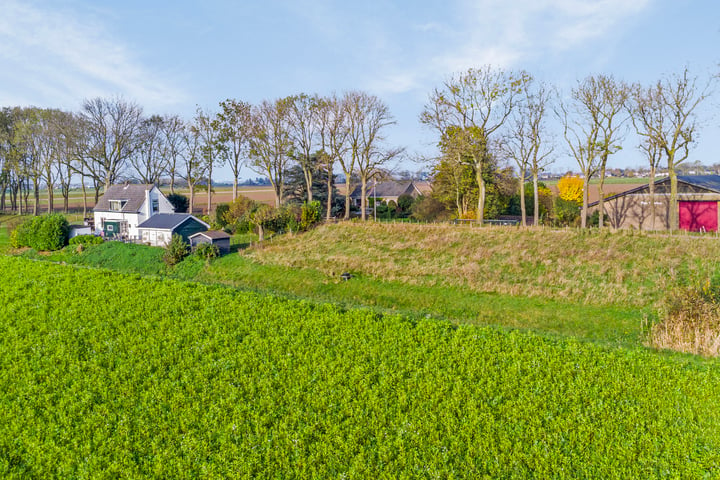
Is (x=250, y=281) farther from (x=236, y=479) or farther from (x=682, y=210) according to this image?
(x=682, y=210)

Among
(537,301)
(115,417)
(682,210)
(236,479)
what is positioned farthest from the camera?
(682,210)

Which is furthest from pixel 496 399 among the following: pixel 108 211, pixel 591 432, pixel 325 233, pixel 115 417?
pixel 108 211

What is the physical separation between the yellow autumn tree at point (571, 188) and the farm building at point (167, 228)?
4814cm

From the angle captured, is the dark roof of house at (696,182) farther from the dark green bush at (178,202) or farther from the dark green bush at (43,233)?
the dark green bush at (43,233)

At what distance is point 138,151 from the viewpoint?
2398 inches

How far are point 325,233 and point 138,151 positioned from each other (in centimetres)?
3817

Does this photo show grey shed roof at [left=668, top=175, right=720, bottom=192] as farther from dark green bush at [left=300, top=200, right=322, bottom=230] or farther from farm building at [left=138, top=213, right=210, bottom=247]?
farm building at [left=138, top=213, right=210, bottom=247]

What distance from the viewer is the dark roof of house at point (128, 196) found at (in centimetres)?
4547

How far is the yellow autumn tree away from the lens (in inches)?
2363

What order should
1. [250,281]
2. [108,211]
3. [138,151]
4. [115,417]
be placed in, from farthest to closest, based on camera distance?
[138,151] < [108,211] < [250,281] < [115,417]

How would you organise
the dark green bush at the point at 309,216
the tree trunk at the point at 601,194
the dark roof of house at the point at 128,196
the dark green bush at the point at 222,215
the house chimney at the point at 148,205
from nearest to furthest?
1. the tree trunk at the point at 601,194
2. the dark green bush at the point at 309,216
3. the house chimney at the point at 148,205
4. the dark roof of house at the point at 128,196
5. the dark green bush at the point at 222,215

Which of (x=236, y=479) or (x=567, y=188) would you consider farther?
(x=567, y=188)

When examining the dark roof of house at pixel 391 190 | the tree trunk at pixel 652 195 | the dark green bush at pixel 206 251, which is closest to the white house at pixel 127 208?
the dark green bush at pixel 206 251

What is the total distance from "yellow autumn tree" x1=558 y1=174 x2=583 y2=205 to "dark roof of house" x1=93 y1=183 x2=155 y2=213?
52644 millimetres
